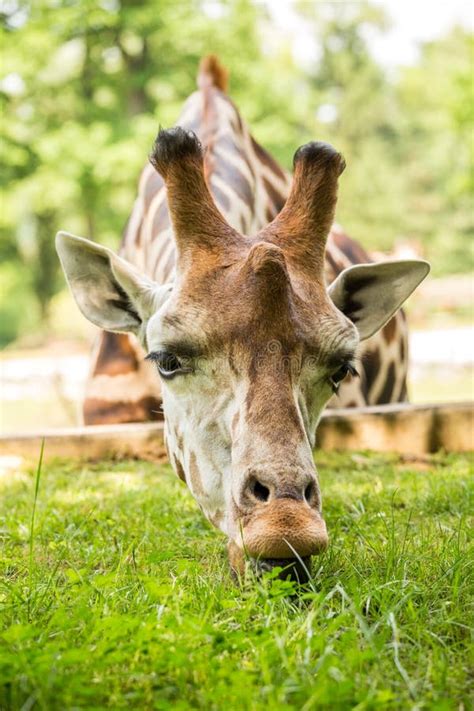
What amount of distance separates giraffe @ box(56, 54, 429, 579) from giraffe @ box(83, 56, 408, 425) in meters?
1.40

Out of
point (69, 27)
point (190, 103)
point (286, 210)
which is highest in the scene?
point (69, 27)

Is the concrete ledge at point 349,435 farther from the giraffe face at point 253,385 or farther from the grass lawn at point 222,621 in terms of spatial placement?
the giraffe face at point 253,385

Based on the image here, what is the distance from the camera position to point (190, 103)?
675 cm

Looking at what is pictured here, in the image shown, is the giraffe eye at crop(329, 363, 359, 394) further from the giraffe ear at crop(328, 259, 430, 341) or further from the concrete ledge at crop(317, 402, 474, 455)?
the concrete ledge at crop(317, 402, 474, 455)

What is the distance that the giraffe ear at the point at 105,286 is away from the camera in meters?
4.09

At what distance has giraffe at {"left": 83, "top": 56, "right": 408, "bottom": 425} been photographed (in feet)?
18.8

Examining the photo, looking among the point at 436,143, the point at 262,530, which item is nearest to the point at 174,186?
the point at 262,530

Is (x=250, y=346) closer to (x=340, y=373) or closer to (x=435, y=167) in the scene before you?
(x=340, y=373)

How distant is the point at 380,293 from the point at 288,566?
1.85m

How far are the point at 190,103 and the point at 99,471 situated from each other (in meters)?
2.93

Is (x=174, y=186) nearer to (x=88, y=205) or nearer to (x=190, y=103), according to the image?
(x=190, y=103)

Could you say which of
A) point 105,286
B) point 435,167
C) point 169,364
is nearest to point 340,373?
point 169,364

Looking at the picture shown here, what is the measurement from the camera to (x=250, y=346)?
3115mm

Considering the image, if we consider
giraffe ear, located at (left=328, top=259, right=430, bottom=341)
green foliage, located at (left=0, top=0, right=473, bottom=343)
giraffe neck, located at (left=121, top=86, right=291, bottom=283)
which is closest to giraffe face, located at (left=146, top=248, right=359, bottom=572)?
giraffe ear, located at (left=328, top=259, right=430, bottom=341)
